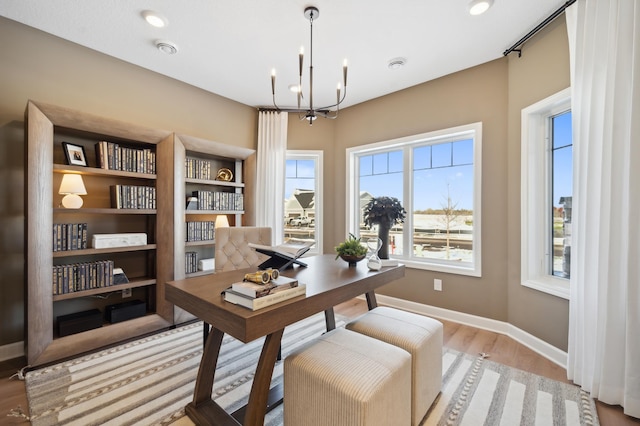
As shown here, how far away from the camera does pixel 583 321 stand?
184cm

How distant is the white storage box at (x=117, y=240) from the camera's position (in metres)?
2.41

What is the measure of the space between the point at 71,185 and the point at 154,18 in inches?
Result: 58.9

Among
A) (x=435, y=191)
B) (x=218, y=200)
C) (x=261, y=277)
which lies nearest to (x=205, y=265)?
(x=218, y=200)

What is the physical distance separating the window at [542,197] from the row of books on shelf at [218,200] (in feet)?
9.94

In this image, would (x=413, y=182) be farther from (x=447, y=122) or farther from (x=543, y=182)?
(x=543, y=182)

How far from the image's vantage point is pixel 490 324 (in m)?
2.80

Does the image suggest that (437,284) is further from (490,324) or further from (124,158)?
(124,158)

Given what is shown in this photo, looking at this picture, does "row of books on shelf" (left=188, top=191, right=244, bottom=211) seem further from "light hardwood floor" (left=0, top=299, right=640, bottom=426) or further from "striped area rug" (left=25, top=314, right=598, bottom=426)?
"light hardwood floor" (left=0, top=299, right=640, bottom=426)

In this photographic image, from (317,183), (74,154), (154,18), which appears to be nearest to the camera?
(154,18)

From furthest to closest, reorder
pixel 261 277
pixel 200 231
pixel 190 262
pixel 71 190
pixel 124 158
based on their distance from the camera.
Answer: pixel 200 231 < pixel 190 262 < pixel 124 158 < pixel 71 190 < pixel 261 277

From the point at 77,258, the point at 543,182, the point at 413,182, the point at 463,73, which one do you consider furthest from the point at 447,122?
the point at 77,258

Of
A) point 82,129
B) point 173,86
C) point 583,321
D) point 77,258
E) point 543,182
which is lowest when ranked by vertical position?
point 583,321

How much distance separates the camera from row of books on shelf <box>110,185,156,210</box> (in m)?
Result: 2.58

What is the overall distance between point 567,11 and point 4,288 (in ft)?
15.4
